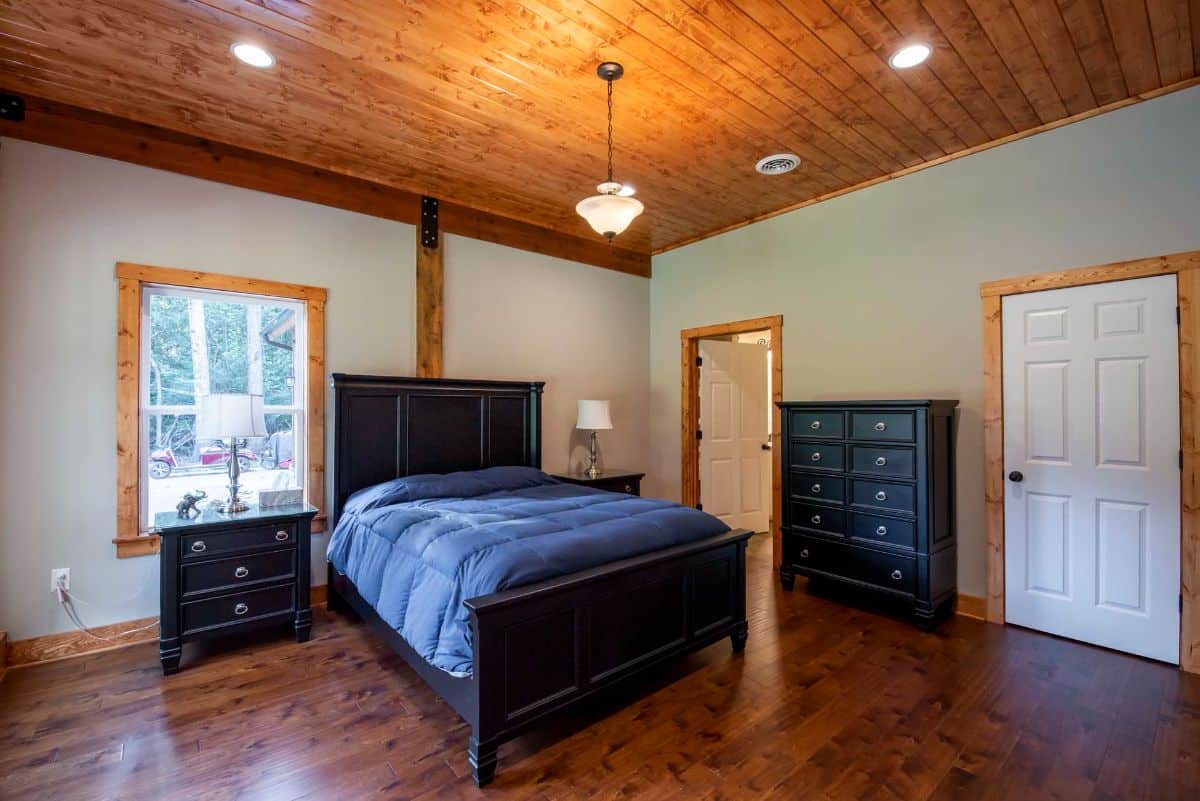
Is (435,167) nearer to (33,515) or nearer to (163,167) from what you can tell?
(163,167)

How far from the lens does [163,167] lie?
10.3ft

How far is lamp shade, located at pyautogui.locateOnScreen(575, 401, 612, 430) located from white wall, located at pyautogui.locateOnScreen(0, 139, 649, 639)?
1485mm

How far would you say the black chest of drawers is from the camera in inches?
126

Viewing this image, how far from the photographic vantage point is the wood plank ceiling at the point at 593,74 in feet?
7.25

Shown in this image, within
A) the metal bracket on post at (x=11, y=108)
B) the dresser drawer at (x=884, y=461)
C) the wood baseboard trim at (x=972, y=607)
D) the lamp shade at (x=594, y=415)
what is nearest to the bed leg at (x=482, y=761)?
the dresser drawer at (x=884, y=461)

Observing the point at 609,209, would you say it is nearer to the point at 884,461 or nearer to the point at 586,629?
the point at 586,629

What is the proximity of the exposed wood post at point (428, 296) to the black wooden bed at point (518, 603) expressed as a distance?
228 millimetres

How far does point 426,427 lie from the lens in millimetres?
3881

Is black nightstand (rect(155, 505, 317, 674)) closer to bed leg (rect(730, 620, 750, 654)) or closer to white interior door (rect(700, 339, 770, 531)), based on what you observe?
bed leg (rect(730, 620, 750, 654))

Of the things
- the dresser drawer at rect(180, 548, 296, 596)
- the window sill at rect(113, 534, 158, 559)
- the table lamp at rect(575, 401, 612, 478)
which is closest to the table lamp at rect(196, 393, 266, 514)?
the dresser drawer at rect(180, 548, 296, 596)

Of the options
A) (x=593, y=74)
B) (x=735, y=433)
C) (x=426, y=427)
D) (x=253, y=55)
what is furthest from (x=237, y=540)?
(x=735, y=433)

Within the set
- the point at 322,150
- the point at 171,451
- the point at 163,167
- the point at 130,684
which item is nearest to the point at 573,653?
the point at 130,684

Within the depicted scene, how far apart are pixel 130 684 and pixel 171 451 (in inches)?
48.5

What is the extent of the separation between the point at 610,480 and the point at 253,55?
3359 millimetres
